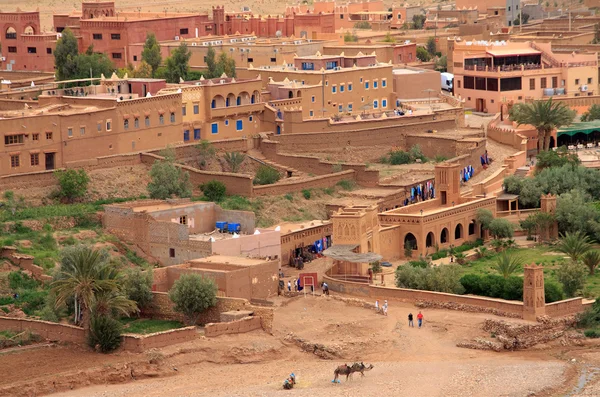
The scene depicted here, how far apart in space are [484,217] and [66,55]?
23.3 metres

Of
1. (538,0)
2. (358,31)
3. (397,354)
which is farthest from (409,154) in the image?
(538,0)

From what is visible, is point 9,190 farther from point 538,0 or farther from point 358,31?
point 538,0

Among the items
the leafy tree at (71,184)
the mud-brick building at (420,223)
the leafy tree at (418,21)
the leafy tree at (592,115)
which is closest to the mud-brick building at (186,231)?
the leafy tree at (71,184)

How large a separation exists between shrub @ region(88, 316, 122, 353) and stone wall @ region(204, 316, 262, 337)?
2.44 metres

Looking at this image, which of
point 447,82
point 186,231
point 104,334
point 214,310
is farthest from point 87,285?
point 447,82

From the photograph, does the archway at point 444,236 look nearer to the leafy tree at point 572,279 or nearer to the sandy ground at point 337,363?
the leafy tree at point 572,279

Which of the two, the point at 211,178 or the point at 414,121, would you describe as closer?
the point at 211,178

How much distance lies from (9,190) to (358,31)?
45375 millimetres

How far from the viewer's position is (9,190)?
62344mm

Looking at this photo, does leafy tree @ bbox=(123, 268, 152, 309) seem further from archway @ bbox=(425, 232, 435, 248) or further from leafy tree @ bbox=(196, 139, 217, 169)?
leafy tree @ bbox=(196, 139, 217, 169)

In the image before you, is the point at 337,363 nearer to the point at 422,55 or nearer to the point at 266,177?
the point at 266,177

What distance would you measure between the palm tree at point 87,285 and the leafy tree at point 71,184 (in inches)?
431

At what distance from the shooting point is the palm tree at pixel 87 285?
51625mm

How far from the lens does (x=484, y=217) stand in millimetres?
65500
